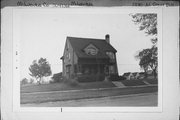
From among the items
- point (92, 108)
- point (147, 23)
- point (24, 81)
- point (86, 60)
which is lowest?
point (92, 108)

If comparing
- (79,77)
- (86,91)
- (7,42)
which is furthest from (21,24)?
(86,91)

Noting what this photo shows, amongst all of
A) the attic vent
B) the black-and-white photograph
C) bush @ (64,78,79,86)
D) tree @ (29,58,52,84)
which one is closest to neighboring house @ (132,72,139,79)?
the black-and-white photograph

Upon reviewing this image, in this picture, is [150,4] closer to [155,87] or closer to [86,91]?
→ [155,87]

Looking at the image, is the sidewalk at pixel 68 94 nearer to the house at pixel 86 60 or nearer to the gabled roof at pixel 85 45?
the house at pixel 86 60

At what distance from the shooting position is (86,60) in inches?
77.7

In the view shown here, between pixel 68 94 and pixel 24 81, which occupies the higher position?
pixel 24 81

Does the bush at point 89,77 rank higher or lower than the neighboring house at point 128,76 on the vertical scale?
lower

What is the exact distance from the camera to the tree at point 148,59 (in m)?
1.96

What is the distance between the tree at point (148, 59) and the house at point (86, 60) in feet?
0.69

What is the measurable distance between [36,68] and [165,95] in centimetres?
106

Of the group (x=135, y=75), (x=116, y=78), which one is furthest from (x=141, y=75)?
(x=116, y=78)

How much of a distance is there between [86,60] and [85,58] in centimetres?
2

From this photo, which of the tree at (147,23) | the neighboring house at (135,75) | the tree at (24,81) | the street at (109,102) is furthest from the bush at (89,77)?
the tree at (147,23)

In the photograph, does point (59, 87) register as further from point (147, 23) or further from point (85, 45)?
point (147, 23)
